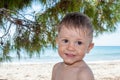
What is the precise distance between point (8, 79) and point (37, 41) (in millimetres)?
4074

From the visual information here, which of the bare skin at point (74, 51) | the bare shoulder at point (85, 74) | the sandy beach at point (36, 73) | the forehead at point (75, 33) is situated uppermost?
the forehead at point (75, 33)

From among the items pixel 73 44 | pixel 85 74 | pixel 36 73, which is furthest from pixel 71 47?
pixel 36 73

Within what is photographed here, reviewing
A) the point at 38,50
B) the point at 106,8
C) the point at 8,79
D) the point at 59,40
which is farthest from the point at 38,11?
the point at 8,79

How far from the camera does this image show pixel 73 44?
Result: 1.19 metres

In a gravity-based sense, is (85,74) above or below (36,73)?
above

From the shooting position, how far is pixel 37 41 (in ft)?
8.42

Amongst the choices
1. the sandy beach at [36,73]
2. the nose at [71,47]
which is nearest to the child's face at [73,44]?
the nose at [71,47]

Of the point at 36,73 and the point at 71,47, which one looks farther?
the point at 36,73

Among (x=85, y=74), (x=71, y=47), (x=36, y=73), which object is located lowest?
(x=36, y=73)

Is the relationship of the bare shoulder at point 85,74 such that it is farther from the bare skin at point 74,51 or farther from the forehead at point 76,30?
the forehead at point 76,30

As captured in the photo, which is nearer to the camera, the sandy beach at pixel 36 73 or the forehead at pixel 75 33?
the forehead at pixel 75 33

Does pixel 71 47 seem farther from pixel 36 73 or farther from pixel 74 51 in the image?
pixel 36 73

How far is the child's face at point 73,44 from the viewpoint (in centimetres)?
119

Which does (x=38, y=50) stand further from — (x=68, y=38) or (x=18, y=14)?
(x=68, y=38)
